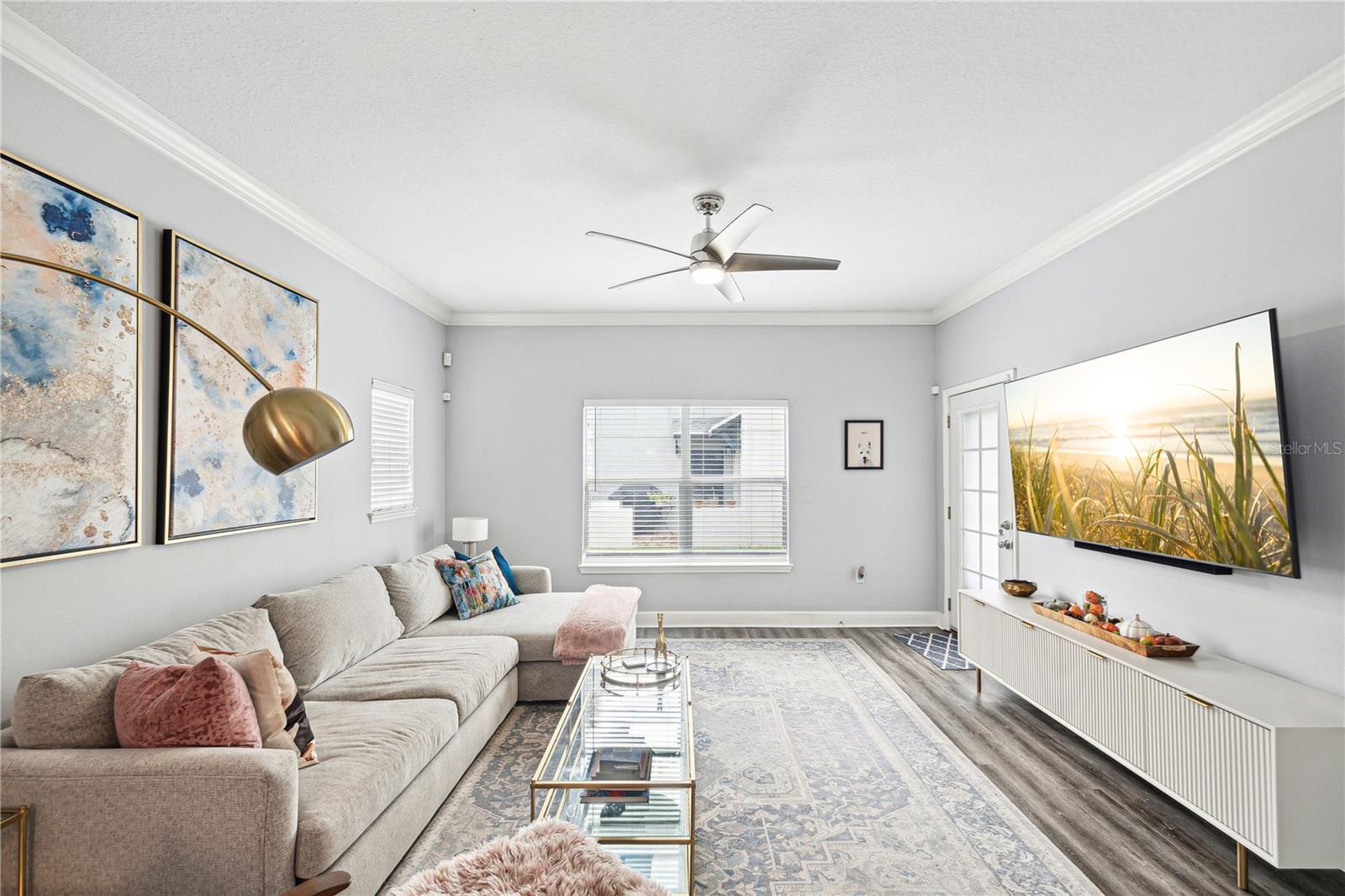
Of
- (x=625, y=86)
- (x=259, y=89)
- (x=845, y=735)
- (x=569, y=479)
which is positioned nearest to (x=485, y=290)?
(x=569, y=479)

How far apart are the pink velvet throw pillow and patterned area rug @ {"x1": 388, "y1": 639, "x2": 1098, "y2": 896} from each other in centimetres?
82

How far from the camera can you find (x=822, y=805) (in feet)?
8.82

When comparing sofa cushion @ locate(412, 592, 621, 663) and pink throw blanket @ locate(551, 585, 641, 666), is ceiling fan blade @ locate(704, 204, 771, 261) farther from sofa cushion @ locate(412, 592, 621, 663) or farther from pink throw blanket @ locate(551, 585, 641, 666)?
sofa cushion @ locate(412, 592, 621, 663)

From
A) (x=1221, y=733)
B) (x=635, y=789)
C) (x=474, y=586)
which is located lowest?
(x=635, y=789)

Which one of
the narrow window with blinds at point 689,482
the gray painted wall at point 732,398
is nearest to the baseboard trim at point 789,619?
the gray painted wall at point 732,398

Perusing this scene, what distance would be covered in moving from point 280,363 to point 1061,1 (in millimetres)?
3500

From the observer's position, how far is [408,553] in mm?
4871

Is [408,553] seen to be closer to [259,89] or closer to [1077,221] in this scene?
[259,89]

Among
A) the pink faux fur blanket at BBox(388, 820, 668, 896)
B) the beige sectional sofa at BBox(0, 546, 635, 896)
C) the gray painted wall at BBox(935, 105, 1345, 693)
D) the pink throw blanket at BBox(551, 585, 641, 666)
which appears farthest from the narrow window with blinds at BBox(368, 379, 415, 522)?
the gray painted wall at BBox(935, 105, 1345, 693)

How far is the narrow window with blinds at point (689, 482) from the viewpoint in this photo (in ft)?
18.6

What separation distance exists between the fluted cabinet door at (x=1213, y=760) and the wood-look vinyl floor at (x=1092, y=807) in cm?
20

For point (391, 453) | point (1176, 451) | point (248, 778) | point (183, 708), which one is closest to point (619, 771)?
point (248, 778)

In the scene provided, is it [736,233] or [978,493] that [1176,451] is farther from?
[978,493]

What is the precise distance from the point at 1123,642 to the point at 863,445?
2.96m
